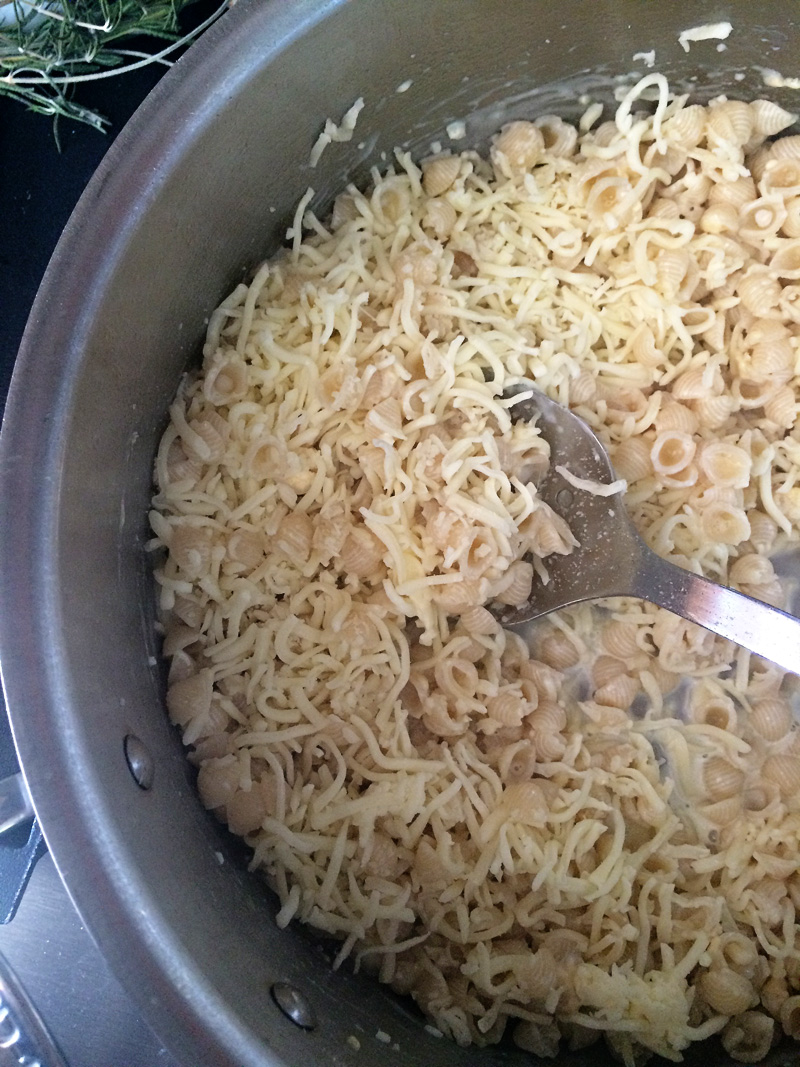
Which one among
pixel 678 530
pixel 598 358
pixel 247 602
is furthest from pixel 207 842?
pixel 598 358

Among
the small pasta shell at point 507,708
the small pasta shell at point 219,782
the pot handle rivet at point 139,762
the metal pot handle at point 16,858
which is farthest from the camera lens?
the metal pot handle at point 16,858

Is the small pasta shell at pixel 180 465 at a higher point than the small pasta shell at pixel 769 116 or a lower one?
higher

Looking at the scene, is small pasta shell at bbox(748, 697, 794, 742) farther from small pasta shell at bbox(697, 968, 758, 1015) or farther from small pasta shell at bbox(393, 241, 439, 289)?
small pasta shell at bbox(393, 241, 439, 289)

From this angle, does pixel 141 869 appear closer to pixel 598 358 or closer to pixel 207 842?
pixel 207 842

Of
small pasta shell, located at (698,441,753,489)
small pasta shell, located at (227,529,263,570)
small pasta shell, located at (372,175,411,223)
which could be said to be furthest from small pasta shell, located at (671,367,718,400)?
small pasta shell, located at (227,529,263,570)

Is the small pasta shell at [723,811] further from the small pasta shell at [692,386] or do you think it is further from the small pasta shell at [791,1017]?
the small pasta shell at [692,386]

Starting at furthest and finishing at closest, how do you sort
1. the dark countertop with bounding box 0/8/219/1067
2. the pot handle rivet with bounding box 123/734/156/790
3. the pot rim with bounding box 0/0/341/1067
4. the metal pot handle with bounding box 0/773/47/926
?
the dark countertop with bounding box 0/8/219/1067 < the metal pot handle with bounding box 0/773/47/926 < the pot handle rivet with bounding box 123/734/156/790 < the pot rim with bounding box 0/0/341/1067

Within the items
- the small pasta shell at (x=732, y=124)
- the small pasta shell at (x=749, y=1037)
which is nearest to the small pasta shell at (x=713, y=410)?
the small pasta shell at (x=732, y=124)
